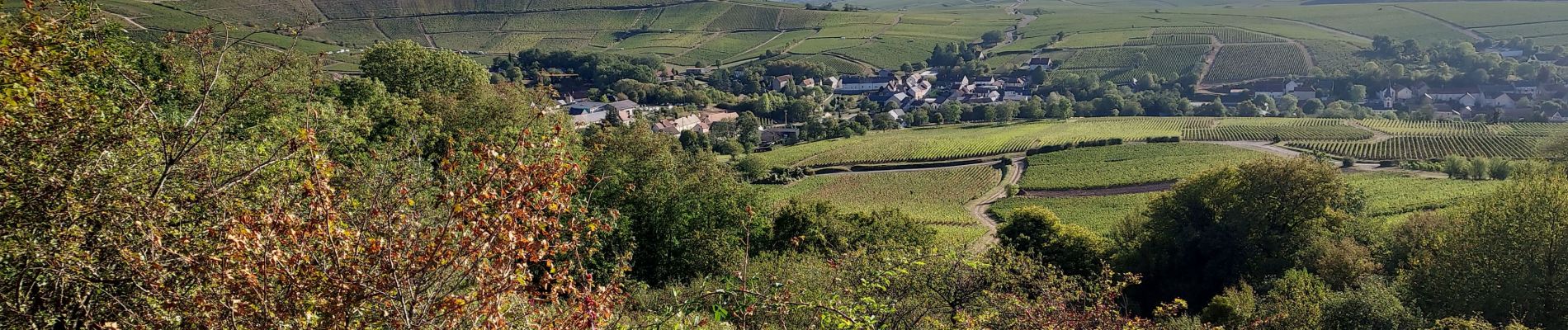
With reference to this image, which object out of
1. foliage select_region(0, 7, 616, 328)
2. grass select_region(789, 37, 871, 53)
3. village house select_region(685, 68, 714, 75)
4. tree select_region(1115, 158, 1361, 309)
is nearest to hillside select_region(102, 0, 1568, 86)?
grass select_region(789, 37, 871, 53)

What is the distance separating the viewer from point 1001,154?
5597 centimetres

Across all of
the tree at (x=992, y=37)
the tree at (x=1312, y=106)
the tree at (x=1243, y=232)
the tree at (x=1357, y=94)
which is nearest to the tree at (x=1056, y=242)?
the tree at (x=1243, y=232)

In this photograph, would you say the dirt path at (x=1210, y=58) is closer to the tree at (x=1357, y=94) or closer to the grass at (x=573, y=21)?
the tree at (x=1357, y=94)

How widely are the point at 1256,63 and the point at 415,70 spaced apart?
11127 centimetres

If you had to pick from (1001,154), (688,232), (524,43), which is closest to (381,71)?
(688,232)

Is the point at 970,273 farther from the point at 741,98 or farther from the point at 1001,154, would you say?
the point at 741,98

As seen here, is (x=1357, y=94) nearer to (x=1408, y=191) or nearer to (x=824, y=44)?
(x=1408, y=191)

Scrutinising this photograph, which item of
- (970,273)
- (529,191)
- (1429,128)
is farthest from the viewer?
(1429,128)

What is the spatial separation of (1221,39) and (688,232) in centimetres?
12476

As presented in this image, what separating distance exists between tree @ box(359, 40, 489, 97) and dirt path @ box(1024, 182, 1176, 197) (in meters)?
30.0

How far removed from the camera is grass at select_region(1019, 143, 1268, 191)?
146 feet

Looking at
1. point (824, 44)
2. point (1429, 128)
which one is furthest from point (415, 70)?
point (824, 44)

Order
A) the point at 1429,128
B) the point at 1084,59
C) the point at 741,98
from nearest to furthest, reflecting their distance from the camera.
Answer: the point at 1429,128 → the point at 741,98 → the point at 1084,59

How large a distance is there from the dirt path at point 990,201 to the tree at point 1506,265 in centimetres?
1424
